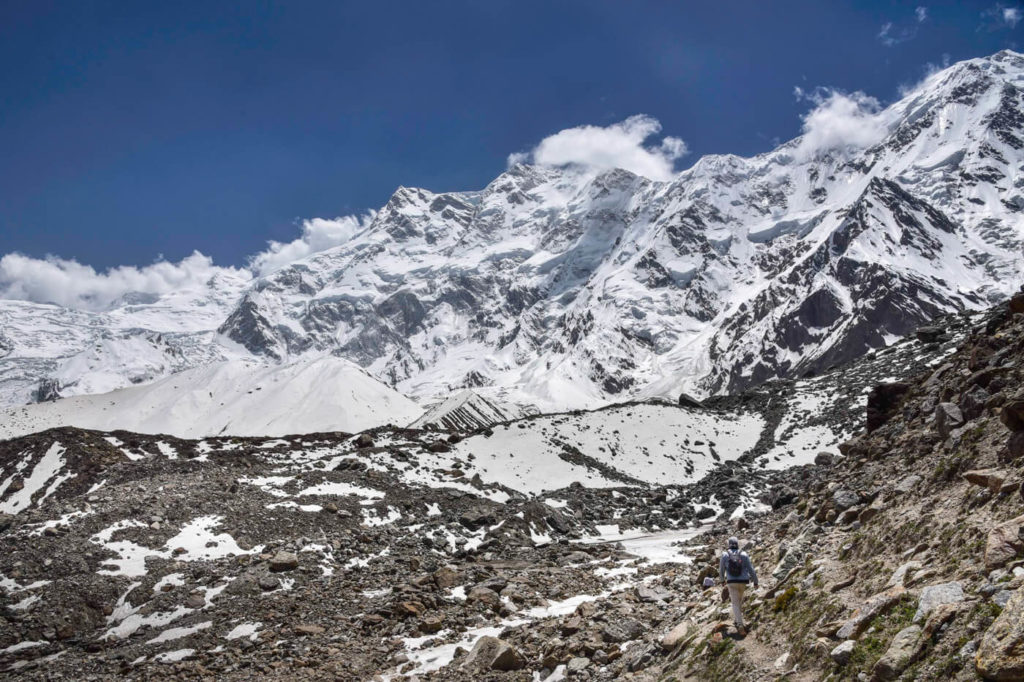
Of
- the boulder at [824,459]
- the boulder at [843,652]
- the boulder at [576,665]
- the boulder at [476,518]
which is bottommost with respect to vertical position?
the boulder at [824,459]

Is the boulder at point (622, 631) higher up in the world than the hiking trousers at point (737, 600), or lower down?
lower down

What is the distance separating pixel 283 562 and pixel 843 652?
2304 cm

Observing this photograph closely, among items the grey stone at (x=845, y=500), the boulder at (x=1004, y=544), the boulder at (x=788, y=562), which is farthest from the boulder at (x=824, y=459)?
the boulder at (x=1004, y=544)

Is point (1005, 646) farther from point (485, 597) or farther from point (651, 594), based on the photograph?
point (485, 597)

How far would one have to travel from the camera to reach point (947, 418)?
1296 centimetres

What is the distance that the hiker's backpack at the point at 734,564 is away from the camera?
38.9 ft

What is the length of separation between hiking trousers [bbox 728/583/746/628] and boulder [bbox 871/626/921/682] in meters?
4.04

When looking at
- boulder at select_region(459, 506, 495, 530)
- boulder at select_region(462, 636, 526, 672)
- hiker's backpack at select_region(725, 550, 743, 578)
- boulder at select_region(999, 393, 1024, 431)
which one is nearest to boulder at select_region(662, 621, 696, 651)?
hiker's backpack at select_region(725, 550, 743, 578)

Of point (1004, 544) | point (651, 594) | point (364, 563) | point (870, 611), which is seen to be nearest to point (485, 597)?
point (651, 594)

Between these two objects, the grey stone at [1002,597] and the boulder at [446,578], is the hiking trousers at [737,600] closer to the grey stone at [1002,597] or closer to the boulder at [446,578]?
the grey stone at [1002,597]

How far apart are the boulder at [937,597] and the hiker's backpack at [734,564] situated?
401cm

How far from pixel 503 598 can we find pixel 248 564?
11.4 m

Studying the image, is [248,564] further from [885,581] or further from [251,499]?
[885,581]

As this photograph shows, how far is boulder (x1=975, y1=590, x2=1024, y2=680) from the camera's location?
5941 millimetres
